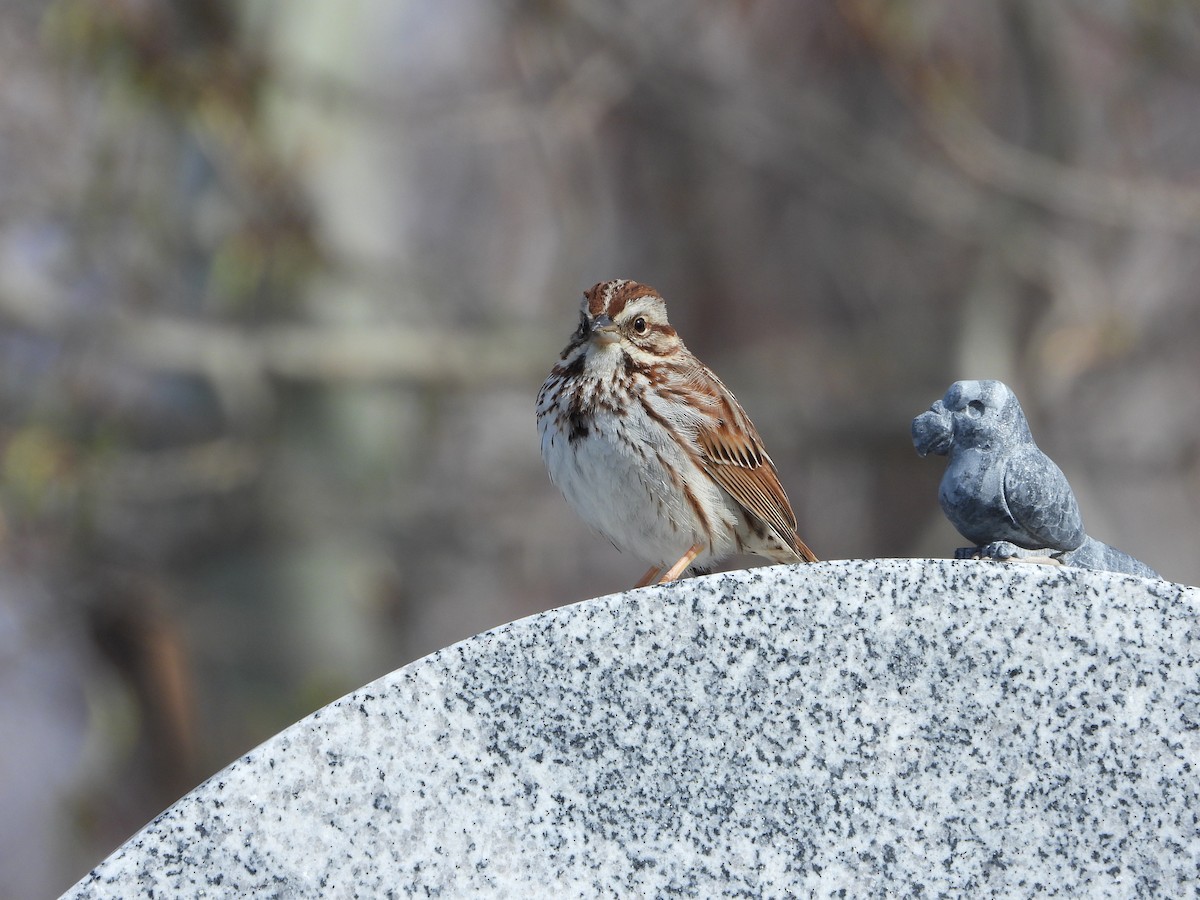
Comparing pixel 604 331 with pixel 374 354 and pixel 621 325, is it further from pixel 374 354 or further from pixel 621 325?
pixel 374 354

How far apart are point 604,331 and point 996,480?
1280 mm

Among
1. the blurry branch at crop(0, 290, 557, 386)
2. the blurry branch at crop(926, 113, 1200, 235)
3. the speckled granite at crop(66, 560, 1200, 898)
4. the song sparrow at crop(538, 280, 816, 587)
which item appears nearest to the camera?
the speckled granite at crop(66, 560, 1200, 898)

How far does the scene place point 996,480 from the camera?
2262 millimetres

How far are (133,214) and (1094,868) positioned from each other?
5855 millimetres

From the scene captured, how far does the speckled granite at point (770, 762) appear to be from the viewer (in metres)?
2.10

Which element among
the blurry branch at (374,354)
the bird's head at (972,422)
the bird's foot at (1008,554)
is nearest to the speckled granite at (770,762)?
the bird's foot at (1008,554)

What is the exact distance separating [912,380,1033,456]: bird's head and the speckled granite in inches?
8.4

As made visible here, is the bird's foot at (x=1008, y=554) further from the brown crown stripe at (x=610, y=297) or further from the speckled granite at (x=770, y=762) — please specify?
the brown crown stripe at (x=610, y=297)

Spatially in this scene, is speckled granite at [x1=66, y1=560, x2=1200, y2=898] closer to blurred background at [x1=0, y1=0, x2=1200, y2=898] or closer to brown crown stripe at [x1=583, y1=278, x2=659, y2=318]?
brown crown stripe at [x1=583, y1=278, x2=659, y2=318]

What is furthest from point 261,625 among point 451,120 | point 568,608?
point 568,608

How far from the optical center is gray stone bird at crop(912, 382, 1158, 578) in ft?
7.42

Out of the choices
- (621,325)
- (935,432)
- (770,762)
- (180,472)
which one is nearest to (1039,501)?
(935,432)

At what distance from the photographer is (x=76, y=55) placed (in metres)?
6.16

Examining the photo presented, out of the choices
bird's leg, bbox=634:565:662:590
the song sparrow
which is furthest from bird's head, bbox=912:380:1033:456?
Answer: bird's leg, bbox=634:565:662:590
